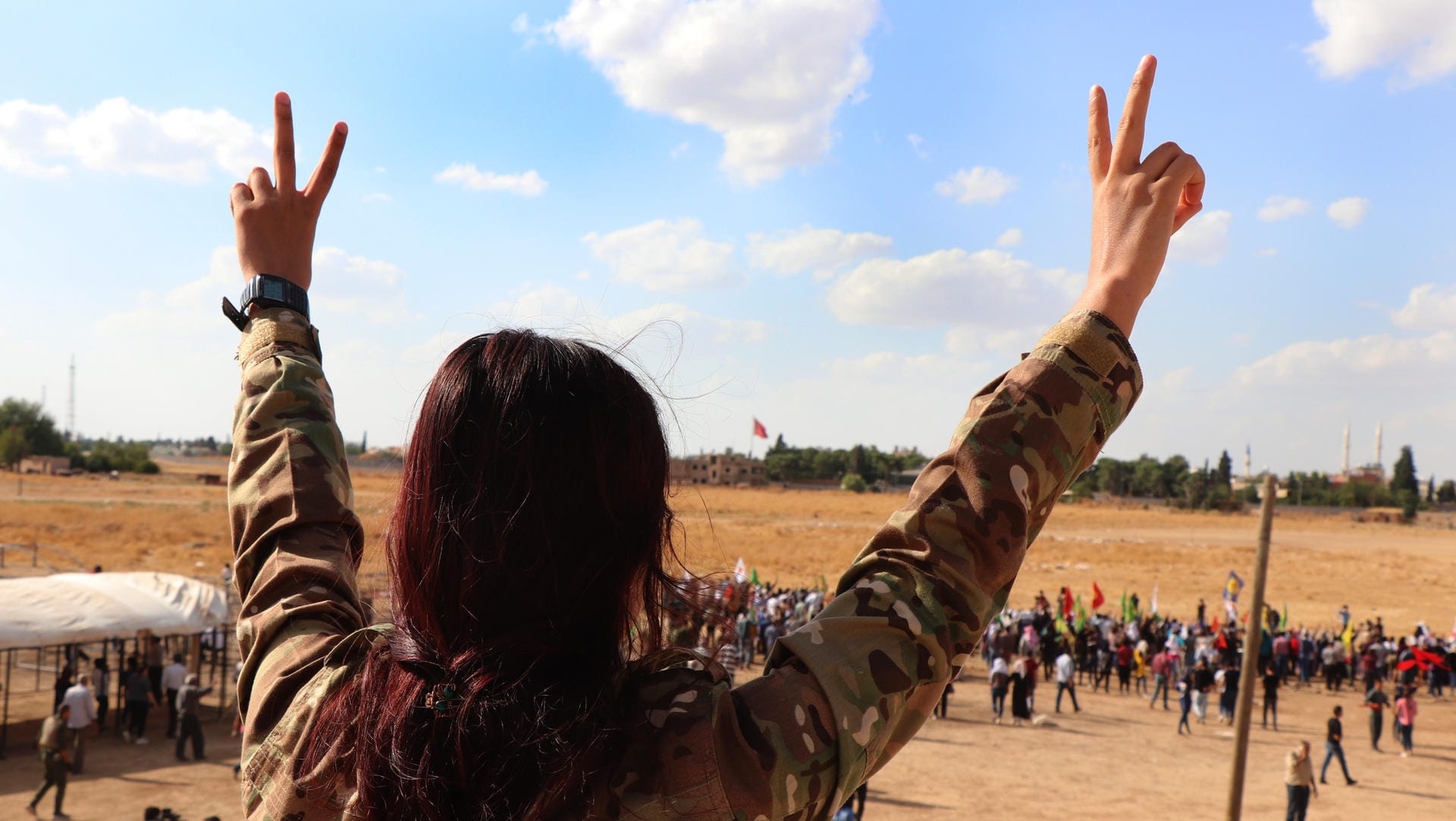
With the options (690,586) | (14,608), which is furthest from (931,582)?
(14,608)

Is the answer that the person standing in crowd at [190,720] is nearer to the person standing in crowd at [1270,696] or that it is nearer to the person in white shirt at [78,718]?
the person in white shirt at [78,718]

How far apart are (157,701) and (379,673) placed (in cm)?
2132

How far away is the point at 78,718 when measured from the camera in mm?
14984

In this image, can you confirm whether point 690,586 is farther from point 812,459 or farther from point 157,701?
point 812,459

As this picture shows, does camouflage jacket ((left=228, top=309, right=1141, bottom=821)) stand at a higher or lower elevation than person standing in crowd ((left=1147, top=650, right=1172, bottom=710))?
higher

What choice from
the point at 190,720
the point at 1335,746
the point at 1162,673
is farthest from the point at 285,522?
the point at 1162,673

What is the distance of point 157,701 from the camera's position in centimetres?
1905

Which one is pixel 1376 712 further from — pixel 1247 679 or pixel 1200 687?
pixel 1247 679

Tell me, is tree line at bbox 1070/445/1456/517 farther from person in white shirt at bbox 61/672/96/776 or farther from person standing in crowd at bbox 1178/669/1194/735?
person in white shirt at bbox 61/672/96/776

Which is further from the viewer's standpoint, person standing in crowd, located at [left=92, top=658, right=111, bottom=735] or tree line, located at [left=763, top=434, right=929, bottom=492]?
tree line, located at [left=763, top=434, right=929, bottom=492]

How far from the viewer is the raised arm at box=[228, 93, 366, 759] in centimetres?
144

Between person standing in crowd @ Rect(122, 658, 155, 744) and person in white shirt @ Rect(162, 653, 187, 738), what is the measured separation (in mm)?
311

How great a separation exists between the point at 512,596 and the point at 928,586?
1.68 ft

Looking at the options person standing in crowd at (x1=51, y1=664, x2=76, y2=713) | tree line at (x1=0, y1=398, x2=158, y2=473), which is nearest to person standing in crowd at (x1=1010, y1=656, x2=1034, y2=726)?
person standing in crowd at (x1=51, y1=664, x2=76, y2=713)
